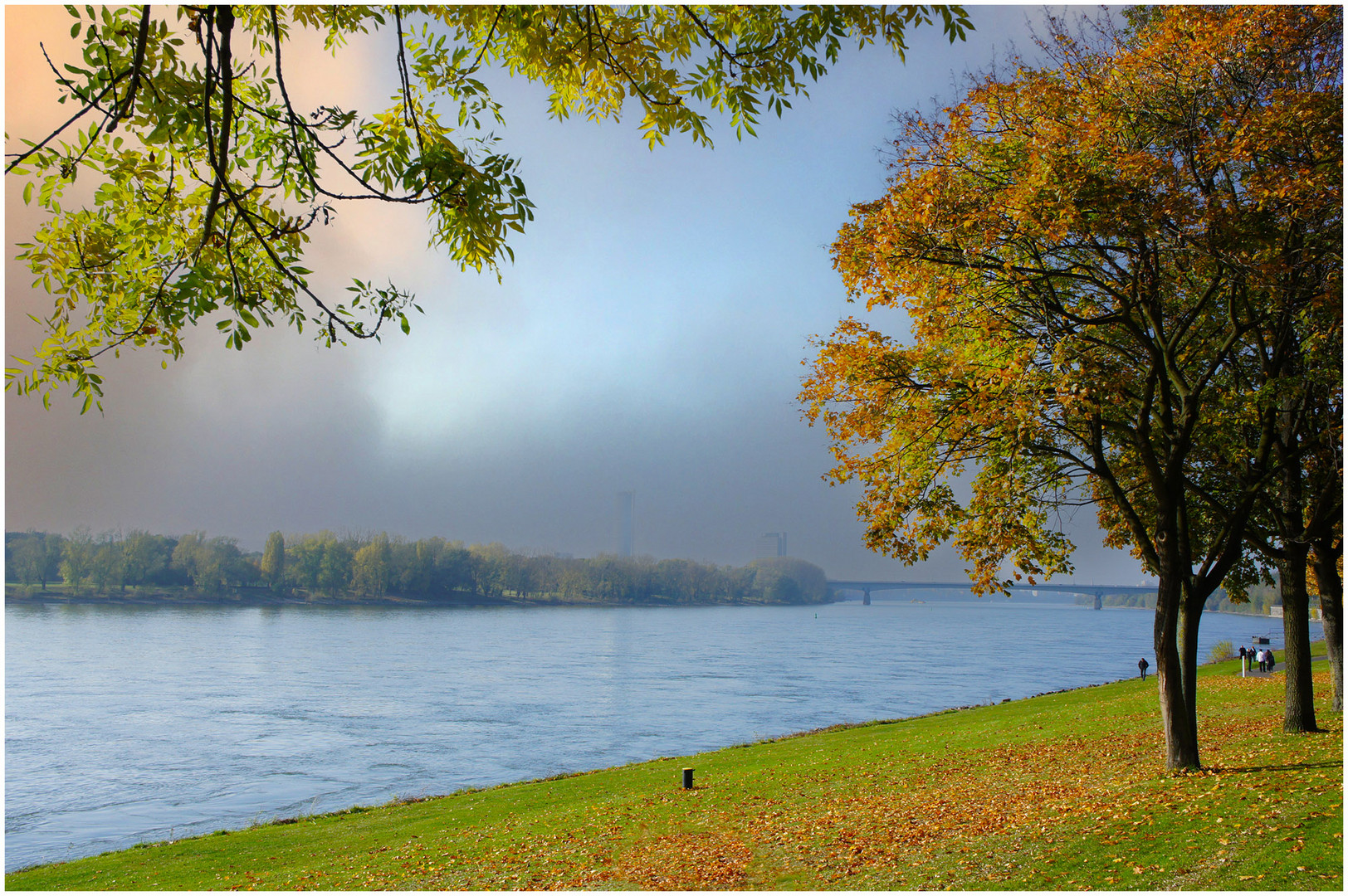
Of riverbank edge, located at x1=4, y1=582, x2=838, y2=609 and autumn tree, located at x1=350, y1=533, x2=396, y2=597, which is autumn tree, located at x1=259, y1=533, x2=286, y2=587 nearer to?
riverbank edge, located at x1=4, y1=582, x2=838, y2=609

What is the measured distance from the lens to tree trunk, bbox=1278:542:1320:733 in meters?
15.6

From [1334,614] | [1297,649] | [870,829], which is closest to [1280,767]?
[1297,649]

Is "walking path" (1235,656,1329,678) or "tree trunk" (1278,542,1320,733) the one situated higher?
"tree trunk" (1278,542,1320,733)

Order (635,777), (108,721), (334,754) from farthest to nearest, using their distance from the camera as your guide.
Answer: (108,721)
(334,754)
(635,777)

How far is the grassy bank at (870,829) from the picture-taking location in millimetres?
9367

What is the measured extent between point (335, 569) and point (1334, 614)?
5072 inches

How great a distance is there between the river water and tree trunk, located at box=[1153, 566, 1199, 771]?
59.6ft

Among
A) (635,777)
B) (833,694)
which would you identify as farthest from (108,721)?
(833,694)

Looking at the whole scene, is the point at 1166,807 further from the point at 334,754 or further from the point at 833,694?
the point at 833,694

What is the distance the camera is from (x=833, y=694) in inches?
1794

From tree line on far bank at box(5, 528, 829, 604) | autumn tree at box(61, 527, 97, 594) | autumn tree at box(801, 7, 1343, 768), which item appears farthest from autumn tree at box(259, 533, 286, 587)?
autumn tree at box(801, 7, 1343, 768)

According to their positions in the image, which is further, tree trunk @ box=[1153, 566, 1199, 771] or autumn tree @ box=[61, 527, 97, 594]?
autumn tree @ box=[61, 527, 97, 594]

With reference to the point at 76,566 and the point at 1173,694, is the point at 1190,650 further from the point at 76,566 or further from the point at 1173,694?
the point at 76,566

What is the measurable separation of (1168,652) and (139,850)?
1890cm
